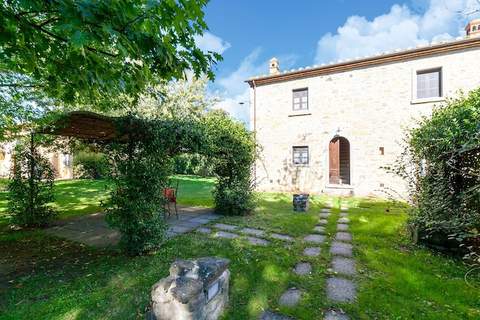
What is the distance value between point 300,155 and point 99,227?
8556 millimetres

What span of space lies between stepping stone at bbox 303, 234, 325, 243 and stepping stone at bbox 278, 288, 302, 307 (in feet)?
6.53

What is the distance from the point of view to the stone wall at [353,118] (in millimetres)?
9367

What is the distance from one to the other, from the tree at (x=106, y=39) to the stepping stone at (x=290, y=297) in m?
2.80

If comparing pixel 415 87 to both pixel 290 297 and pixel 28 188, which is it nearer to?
pixel 290 297

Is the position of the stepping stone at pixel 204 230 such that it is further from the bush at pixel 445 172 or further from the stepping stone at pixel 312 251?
the bush at pixel 445 172

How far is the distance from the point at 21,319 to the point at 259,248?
317cm

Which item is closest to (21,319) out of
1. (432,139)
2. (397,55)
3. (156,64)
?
(156,64)

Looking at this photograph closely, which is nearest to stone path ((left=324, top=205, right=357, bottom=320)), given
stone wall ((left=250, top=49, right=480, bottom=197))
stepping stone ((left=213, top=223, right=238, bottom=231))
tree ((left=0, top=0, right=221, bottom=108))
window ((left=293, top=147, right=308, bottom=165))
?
stepping stone ((left=213, top=223, right=238, bottom=231))

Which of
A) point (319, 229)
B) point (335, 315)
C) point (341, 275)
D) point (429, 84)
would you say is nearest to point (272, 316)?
point (335, 315)

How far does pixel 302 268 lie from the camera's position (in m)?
3.75

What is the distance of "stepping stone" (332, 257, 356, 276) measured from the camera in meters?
3.61

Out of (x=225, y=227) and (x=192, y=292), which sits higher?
(x=192, y=292)

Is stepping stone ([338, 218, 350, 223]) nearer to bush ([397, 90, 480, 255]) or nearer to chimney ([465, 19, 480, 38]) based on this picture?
bush ([397, 90, 480, 255])

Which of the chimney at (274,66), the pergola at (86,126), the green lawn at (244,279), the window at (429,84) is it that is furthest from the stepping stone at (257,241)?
the chimney at (274,66)
